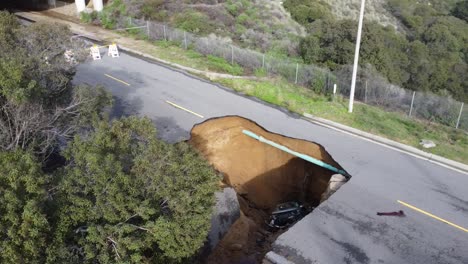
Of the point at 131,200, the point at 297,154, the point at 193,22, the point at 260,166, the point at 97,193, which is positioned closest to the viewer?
the point at 97,193

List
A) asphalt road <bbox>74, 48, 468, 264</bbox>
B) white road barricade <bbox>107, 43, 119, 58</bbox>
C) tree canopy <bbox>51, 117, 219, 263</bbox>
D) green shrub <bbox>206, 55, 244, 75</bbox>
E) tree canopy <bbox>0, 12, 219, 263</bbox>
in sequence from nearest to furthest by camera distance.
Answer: tree canopy <bbox>0, 12, 219, 263</bbox> < tree canopy <bbox>51, 117, 219, 263</bbox> < asphalt road <bbox>74, 48, 468, 264</bbox> < green shrub <bbox>206, 55, 244, 75</bbox> < white road barricade <bbox>107, 43, 119, 58</bbox>

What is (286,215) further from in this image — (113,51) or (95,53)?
(113,51)

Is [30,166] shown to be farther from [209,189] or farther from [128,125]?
[209,189]

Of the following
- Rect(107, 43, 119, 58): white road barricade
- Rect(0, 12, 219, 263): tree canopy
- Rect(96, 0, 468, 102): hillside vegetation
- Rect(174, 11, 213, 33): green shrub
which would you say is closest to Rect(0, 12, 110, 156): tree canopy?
Rect(0, 12, 219, 263): tree canopy

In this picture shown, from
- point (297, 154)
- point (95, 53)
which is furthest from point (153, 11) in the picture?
point (297, 154)

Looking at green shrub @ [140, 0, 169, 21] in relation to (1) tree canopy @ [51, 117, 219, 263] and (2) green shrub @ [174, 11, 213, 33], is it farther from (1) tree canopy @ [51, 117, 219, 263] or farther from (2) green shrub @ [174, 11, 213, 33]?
(1) tree canopy @ [51, 117, 219, 263]

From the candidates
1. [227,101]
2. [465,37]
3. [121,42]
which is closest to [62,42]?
[227,101]

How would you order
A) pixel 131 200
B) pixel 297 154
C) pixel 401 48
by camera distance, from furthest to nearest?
pixel 401 48 → pixel 297 154 → pixel 131 200
